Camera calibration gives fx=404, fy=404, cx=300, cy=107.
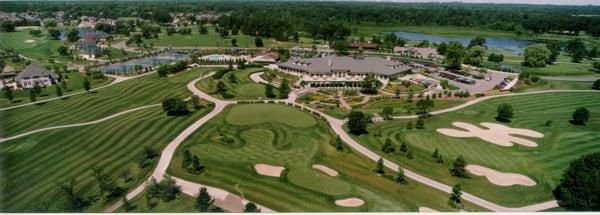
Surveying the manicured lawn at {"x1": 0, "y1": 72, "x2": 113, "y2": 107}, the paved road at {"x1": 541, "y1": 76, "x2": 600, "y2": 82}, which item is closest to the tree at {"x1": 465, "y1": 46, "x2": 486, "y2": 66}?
the paved road at {"x1": 541, "y1": 76, "x2": 600, "y2": 82}

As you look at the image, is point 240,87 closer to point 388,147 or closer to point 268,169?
point 268,169

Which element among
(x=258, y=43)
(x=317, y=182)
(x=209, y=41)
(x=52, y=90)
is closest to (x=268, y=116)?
(x=317, y=182)

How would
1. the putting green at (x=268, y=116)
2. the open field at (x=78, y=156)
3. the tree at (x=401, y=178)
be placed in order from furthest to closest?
the putting green at (x=268, y=116) < the tree at (x=401, y=178) < the open field at (x=78, y=156)

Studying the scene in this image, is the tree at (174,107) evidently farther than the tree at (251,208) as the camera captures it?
Yes

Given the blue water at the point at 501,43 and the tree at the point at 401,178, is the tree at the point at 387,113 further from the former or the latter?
the blue water at the point at 501,43

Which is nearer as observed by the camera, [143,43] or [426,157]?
[426,157]

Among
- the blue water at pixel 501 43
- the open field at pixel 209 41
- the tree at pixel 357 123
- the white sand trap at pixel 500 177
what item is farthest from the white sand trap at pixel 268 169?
the blue water at pixel 501 43

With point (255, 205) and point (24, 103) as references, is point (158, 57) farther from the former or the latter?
point (255, 205)

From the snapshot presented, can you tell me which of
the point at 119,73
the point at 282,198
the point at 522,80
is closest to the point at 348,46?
the point at 522,80
